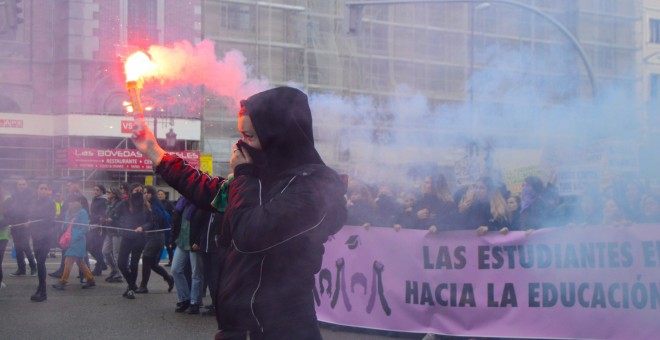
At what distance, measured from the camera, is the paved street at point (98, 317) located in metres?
8.33

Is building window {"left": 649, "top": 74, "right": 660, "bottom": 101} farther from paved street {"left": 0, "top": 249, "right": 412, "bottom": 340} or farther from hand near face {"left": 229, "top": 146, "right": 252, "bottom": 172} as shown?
hand near face {"left": 229, "top": 146, "right": 252, "bottom": 172}

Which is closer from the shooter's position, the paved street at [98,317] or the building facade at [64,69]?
the paved street at [98,317]

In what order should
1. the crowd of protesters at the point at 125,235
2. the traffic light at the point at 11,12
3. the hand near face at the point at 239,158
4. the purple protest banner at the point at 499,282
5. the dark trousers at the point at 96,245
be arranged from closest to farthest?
1. the hand near face at the point at 239,158
2. the purple protest banner at the point at 499,282
3. the traffic light at the point at 11,12
4. the crowd of protesters at the point at 125,235
5. the dark trousers at the point at 96,245

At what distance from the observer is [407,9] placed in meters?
15.4

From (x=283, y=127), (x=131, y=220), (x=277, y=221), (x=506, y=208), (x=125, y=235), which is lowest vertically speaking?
(x=125, y=235)

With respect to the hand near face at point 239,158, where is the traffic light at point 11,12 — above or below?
above

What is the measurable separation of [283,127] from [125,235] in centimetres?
912

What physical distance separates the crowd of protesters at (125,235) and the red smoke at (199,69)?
234cm

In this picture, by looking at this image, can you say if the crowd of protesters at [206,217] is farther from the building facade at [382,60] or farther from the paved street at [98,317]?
the building facade at [382,60]

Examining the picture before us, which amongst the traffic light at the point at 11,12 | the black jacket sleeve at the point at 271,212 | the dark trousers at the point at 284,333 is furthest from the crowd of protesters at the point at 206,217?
the black jacket sleeve at the point at 271,212

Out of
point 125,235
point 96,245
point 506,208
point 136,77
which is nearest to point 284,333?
point 136,77

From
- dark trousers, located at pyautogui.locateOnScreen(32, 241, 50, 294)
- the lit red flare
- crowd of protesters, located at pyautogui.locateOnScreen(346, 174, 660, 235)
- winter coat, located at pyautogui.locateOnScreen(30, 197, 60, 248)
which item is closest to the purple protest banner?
crowd of protesters, located at pyautogui.locateOnScreen(346, 174, 660, 235)

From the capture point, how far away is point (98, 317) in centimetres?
941

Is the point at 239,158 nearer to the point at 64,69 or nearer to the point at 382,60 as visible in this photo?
the point at 382,60
